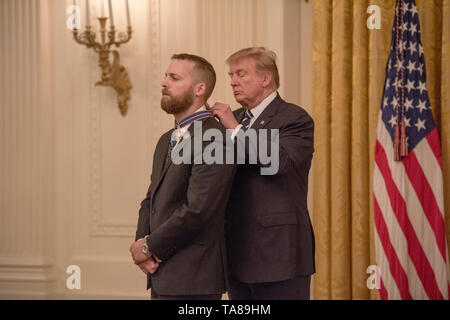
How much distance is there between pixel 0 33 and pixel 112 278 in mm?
2408

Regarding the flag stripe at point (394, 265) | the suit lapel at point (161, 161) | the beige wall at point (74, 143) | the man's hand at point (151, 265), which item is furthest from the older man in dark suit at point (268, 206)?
the beige wall at point (74, 143)

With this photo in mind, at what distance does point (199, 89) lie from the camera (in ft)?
8.63

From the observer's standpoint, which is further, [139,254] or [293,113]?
[293,113]

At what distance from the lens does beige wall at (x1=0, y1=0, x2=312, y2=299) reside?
5.06 m

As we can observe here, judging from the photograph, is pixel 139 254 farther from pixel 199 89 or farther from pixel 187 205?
pixel 199 89

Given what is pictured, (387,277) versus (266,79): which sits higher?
(266,79)

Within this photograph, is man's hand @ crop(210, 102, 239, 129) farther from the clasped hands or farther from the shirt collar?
the clasped hands

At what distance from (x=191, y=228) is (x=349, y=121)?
2.37m

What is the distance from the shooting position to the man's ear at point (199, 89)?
104 inches

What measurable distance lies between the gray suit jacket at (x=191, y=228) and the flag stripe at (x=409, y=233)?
198 cm

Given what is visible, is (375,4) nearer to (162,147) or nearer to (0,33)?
(162,147)

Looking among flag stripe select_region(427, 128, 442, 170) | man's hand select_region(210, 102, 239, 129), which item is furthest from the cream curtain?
man's hand select_region(210, 102, 239, 129)

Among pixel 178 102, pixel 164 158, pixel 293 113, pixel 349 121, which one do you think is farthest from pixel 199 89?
pixel 349 121

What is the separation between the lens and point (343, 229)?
14.6ft
